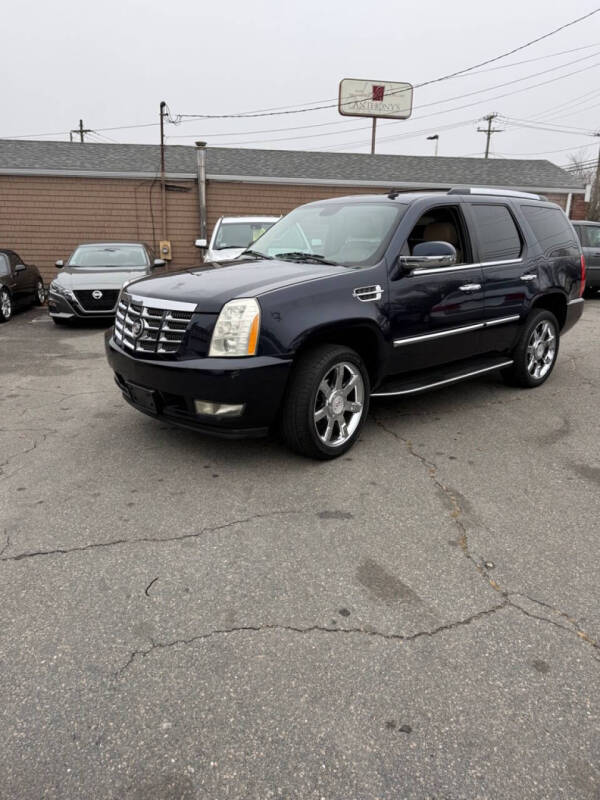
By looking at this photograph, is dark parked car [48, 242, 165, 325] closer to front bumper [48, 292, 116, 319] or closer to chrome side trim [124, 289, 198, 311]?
front bumper [48, 292, 116, 319]

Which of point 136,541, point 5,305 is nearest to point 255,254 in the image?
point 136,541

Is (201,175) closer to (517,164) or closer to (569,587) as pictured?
(517,164)

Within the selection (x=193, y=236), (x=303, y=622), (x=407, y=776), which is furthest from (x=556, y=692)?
(x=193, y=236)

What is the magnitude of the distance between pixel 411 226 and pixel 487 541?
2.47 metres

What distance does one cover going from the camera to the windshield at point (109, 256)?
34.0 ft

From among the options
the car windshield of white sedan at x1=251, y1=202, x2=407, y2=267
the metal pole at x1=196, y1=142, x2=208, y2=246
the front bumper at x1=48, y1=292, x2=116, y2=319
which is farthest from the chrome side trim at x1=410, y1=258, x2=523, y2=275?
the metal pole at x1=196, y1=142, x2=208, y2=246

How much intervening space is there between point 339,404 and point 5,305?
872 cm

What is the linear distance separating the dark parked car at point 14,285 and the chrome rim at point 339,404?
852 cm

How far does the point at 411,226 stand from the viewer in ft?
14.2

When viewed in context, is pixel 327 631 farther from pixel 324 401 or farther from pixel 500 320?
pixel 500 320

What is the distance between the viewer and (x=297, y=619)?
2363 millimetres

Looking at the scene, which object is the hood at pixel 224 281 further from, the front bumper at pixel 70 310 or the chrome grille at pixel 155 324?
the front bumper at pixel 70 310

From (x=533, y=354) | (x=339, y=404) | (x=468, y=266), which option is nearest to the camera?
(x=339, y=404)

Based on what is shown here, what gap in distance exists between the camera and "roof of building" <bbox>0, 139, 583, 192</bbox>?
15.5m
